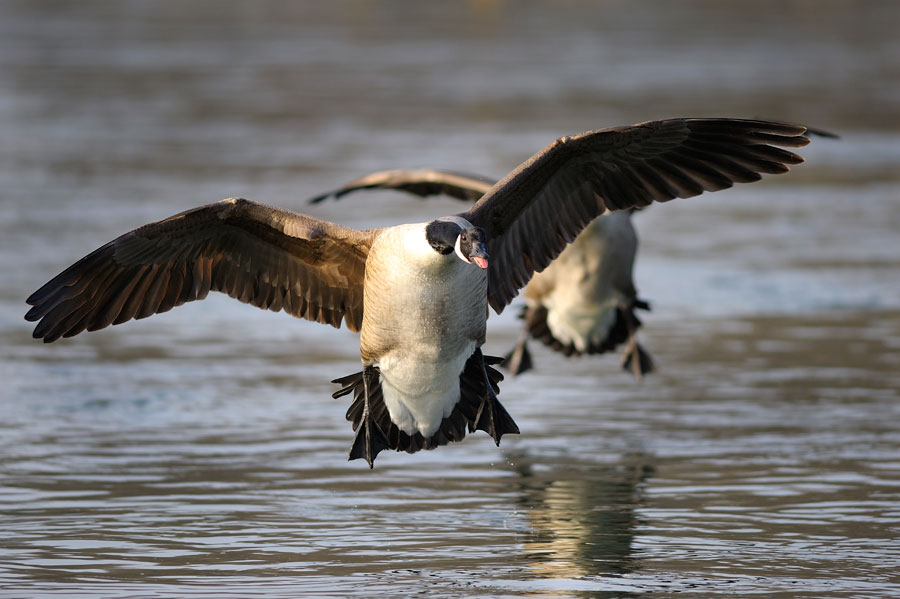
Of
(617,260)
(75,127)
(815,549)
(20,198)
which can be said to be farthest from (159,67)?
(815,549)

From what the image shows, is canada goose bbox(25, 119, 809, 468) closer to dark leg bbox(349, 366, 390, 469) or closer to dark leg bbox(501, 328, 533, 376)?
dark leg bbox(349, 366, 390, 469)

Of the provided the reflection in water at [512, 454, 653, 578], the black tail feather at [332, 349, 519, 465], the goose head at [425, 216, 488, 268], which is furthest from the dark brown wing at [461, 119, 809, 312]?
the reflection in water at [512, 454, 653, 578]

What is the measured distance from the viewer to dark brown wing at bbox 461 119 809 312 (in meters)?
7.71

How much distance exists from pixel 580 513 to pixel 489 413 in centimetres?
69

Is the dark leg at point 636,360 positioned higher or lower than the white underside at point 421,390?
higher

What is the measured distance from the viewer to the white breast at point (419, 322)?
7039mm

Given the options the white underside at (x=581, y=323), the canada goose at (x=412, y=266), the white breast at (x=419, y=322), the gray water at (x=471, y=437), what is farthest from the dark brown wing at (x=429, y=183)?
the white breast at (x=419, y=322)

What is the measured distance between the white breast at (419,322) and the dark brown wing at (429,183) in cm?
347

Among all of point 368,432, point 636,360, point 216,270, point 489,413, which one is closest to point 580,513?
point 489,413

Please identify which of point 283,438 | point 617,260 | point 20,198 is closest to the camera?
point 283,438

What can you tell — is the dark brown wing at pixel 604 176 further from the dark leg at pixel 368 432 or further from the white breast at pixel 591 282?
the white breast at pixel 591 282

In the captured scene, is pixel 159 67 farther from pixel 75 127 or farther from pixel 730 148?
pixel 730 148

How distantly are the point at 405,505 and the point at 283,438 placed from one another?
151 centimetres

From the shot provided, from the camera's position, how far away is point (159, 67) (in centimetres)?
3111
